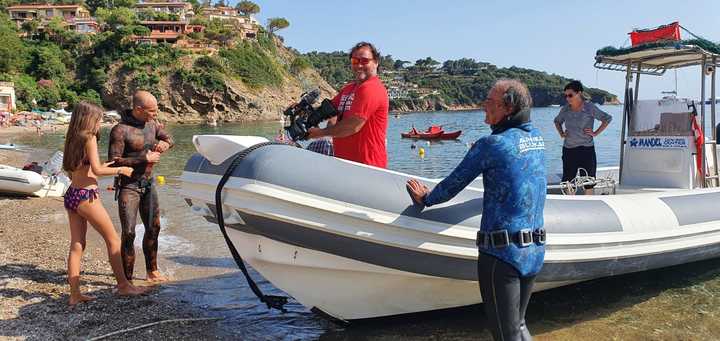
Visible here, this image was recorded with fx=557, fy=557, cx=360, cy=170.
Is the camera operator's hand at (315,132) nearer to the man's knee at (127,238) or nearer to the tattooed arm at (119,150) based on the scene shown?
the tattooed arm at (119,150)

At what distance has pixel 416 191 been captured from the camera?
136 inches

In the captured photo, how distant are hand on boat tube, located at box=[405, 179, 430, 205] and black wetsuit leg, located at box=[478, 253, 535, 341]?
618mm

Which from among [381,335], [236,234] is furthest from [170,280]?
[381,335]

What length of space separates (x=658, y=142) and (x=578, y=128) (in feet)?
3.35

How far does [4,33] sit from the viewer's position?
63594 millimetres

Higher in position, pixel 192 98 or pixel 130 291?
pixel 192 98

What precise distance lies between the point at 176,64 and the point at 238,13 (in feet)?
148

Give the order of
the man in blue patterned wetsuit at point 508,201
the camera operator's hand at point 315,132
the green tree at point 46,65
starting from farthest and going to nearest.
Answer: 1. the green tree at point 46,65
2. the camera operator's hand at point 315,132
3. the man in blue patterned wetsuit at point 508,201

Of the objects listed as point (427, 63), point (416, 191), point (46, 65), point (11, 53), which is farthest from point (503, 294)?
point (427, 63)

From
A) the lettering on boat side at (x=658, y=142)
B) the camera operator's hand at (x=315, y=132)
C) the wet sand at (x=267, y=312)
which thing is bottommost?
the wet sand at (x=267, y=312)

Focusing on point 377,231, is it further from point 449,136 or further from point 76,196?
point 449,136

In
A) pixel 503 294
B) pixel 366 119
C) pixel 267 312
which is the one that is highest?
pixel 366 119

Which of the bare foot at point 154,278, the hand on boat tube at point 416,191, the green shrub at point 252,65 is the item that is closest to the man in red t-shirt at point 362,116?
the hand on boat tube at point 416,191

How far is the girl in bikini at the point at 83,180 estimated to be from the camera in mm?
4238
